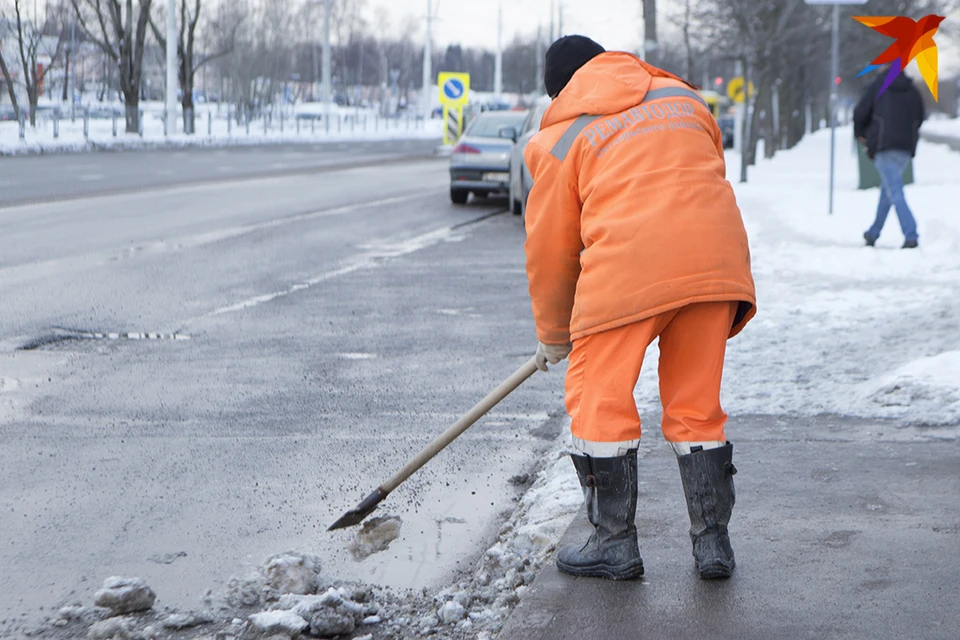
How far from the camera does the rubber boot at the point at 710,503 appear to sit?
3635 mm

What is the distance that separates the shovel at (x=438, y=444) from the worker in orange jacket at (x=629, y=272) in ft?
0.96

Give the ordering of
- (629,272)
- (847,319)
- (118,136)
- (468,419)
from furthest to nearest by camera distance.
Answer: (118,136), (847,319), (468,419), (629,272)

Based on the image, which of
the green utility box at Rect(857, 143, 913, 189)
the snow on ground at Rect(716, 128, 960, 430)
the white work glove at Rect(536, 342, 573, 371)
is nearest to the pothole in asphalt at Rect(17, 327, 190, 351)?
the snow on ground at Rect(716, 128, 960, 430)

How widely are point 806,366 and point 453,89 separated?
1235 inches

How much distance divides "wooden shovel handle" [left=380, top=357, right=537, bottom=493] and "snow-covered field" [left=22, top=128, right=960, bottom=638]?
0.37m

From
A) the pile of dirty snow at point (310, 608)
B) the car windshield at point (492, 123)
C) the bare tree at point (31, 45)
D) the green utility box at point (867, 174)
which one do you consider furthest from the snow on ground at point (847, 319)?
the bare tree at point (31, 45)

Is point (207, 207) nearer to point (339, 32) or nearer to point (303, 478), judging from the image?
point (303, 478)

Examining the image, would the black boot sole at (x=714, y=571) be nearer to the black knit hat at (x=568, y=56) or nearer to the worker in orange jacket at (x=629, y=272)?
the worker in orange jacket at (x=629, y=272)

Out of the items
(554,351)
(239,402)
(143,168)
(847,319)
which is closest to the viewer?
(554,351)

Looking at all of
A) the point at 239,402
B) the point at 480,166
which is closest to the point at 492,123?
the point at 480,166

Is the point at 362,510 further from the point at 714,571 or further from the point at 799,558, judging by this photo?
the point at 799,558

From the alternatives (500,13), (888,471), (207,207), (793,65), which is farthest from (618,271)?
(500,13)

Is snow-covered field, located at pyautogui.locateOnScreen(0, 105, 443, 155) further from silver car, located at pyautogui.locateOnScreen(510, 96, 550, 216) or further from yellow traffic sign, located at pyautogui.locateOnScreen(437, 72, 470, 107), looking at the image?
silver car, located at pyautogui.locateOnScreen(510, 96, 550, 216)

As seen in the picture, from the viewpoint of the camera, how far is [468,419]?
13.4 feet
